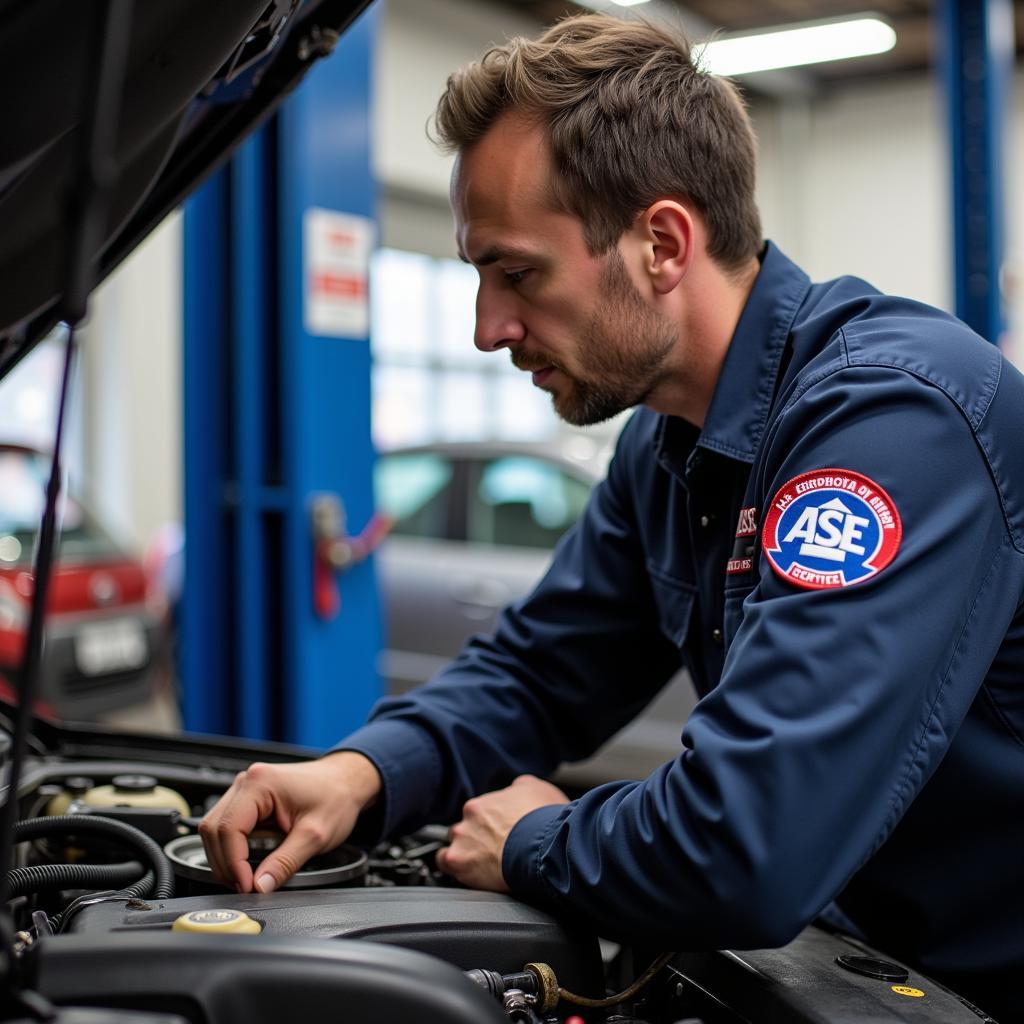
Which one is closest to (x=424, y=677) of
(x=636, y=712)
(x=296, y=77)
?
(x=636, y=712)

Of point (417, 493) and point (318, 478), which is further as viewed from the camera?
point (417, 493)

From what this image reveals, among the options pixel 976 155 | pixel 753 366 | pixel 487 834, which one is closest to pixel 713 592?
pixel 753 366

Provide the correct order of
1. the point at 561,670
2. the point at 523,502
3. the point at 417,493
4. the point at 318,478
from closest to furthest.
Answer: the point at 561,670, the point at 318,478, the point at 523,502, the point at 417,493

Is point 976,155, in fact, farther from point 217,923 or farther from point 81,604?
point 217,923

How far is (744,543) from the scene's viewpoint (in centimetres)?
119

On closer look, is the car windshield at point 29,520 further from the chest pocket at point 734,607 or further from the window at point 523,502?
the chest pocket at point 734,607

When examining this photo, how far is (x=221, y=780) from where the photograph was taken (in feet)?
4.68

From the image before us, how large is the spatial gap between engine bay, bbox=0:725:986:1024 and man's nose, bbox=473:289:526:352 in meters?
A: 0.54

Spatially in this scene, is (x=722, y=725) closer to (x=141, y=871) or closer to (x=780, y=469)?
(x=780, y=469)

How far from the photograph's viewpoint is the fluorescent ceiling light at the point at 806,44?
8812 millimetres

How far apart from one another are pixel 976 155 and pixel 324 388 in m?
2.31

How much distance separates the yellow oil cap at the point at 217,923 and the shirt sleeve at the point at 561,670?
494mm

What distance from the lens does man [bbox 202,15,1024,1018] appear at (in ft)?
3.00

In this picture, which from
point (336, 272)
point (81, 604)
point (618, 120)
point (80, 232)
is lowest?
point (81, 604)
